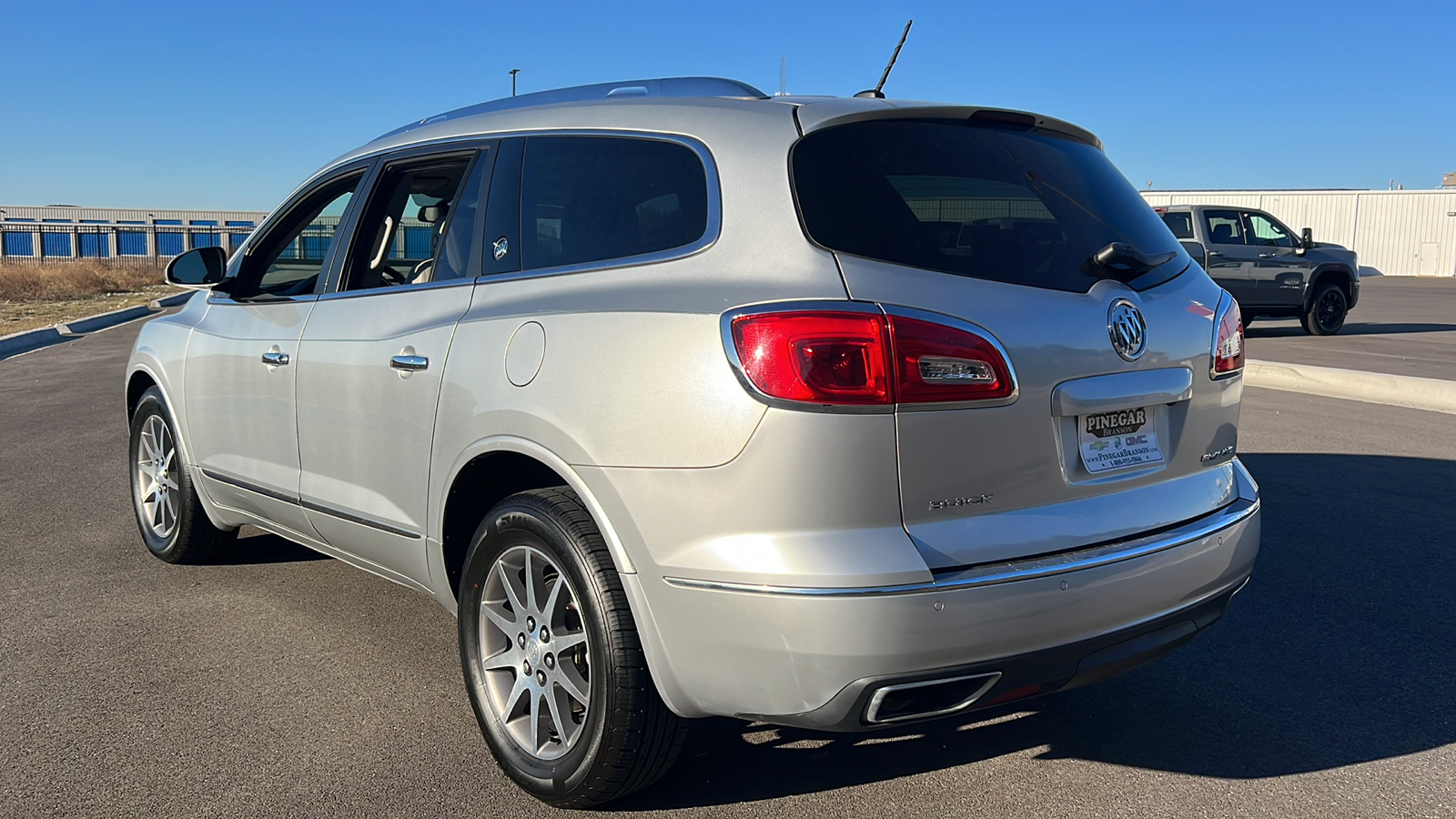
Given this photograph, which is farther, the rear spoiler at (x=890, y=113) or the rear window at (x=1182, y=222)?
the rear window at (x=1182, y=222)

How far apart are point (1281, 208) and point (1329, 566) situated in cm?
5293

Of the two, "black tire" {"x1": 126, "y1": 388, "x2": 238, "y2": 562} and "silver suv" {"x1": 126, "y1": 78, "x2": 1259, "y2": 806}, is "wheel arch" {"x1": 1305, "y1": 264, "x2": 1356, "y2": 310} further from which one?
"black tire" {"x1": 126, "y1": 388, "x2": 238, "y2": 562}

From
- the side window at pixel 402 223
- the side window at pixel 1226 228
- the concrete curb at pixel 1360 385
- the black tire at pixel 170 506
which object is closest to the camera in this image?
the side window at pixel 402 223

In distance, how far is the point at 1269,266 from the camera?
1831 centimetres

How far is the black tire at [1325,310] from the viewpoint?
18.4m

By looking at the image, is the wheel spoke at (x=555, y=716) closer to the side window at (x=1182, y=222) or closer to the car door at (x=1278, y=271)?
the side window at (x=1182, y=222)

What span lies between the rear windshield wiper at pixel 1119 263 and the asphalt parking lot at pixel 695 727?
1.36 metres

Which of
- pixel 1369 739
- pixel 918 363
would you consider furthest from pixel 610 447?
pixel 1369 739

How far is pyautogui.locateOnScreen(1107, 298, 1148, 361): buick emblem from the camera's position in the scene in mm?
2910

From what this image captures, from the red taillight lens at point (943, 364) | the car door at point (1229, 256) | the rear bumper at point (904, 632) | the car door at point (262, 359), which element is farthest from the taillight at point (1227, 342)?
the car door at point (1229, 256)

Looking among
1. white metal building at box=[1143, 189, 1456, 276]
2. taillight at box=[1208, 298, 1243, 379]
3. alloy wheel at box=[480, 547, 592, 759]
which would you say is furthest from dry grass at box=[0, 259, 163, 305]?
white metal building at box=[1143, 189, 1456, 276]

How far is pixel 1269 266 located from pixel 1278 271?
157mm

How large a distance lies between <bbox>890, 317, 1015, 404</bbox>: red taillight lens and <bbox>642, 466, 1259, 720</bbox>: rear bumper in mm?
390

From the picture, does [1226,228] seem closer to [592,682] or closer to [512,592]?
[512,592]
